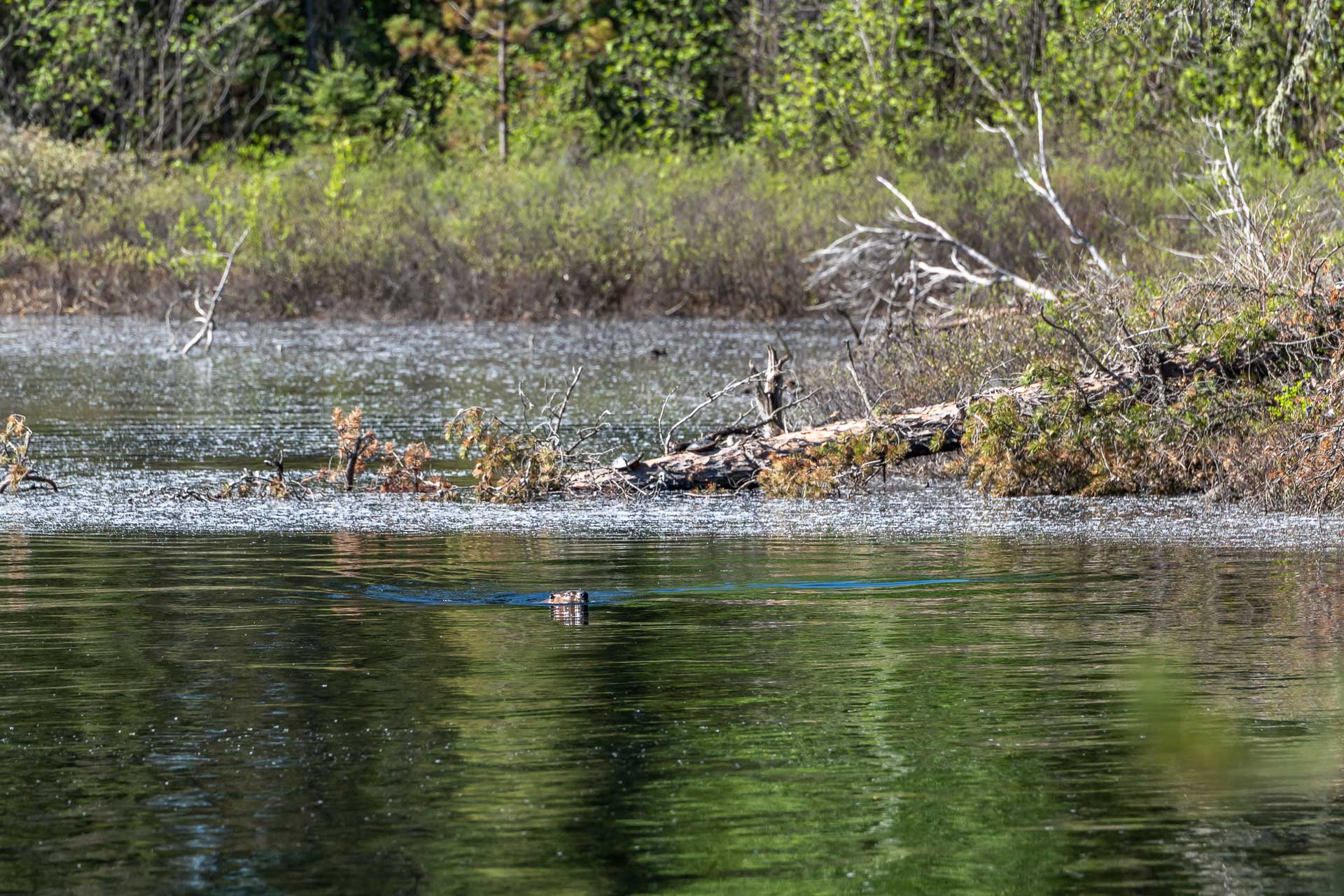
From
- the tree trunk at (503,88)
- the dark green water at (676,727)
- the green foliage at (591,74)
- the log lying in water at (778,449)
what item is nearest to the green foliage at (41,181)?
the green foliage at (591,74)

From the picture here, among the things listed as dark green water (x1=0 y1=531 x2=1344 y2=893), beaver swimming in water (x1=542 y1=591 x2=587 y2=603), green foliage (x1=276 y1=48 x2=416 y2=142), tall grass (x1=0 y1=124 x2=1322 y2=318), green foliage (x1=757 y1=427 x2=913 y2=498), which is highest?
green foliage (x1=276 y1=48 x2=416 y2=142)

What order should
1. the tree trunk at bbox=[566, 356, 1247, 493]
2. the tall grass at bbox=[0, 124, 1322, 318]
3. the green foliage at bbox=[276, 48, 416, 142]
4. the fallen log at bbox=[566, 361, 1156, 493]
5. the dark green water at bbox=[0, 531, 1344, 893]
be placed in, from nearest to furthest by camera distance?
the dark green water at bbox=[0, 531, 1344, 893]
the tree trunk at bbox=[566, 356, 1247, 493]
the fallen log at bbox=[566, 361, 1156, 493]
the tall grass at bbox=[0, 124, 1322, 318]
the green foliage at bbox=[276, 48, 416, 142]

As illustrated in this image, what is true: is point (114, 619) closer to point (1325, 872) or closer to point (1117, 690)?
point (1117, 690)

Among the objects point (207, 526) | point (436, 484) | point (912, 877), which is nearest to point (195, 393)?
point (436, 484)

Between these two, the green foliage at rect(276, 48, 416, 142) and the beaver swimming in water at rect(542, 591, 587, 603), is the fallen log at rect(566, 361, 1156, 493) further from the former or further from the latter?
the green foliage at rect(276, 48, 416, 142)

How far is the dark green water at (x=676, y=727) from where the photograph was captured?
673cm

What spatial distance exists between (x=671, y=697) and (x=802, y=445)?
8123mm

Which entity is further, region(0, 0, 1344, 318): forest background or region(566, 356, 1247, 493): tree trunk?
region(0, 0, 1344, 318): forest background

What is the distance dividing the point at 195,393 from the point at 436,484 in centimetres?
893

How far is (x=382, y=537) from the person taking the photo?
557 inches

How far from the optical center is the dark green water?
6730 mm

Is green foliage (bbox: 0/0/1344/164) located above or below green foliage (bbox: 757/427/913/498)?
above

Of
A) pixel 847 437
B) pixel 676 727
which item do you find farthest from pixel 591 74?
pixel 676 727

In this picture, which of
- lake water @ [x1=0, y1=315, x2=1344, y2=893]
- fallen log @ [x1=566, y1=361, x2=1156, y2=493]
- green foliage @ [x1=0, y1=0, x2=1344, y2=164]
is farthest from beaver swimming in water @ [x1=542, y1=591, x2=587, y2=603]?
green foliage @ [x1=0, y1=0, x2=1344, y2=164]
